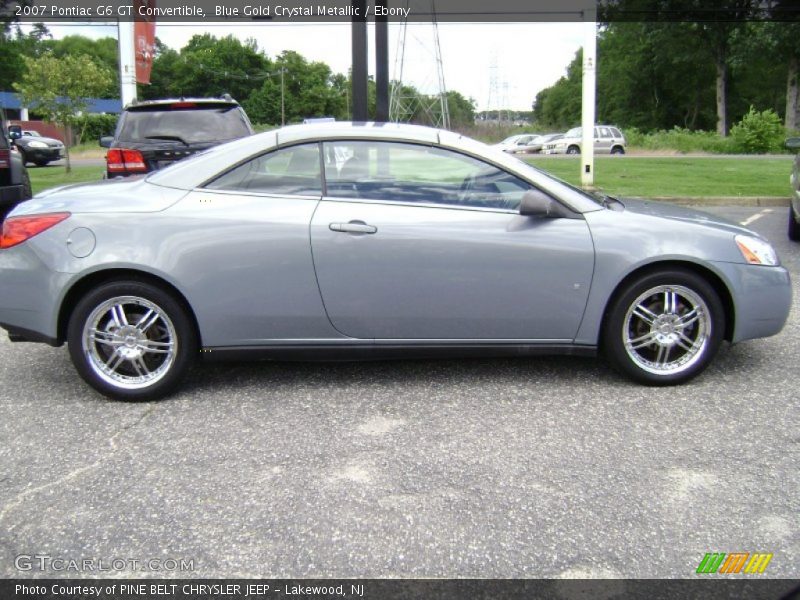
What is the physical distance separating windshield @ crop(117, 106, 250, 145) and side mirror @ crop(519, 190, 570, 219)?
16.4 ft

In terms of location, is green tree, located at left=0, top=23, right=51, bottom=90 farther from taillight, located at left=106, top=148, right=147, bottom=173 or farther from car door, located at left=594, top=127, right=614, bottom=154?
taillight, located at left=106, top=148, right=147, bottom=173

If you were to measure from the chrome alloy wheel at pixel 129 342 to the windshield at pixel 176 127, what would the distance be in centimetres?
465

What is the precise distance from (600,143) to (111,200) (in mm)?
35536

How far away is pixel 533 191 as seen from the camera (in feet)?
13.7

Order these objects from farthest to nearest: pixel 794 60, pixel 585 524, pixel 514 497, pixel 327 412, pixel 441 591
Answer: pixel 794 60, pixel 327 412, pixel 514 497, pixel 585 524, pixel 441 591

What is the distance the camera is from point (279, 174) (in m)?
4.21

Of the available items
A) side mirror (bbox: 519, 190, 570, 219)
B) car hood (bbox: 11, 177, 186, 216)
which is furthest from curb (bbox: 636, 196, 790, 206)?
car hood (bbox: 11, 177, 186, 216)

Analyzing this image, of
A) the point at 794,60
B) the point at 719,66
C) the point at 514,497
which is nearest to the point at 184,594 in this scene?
the point at 514,497

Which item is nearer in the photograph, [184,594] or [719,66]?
[184,594]

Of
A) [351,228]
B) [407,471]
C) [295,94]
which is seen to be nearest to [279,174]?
[351,228]

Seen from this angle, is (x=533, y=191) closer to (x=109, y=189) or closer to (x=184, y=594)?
(x=109, y=189)

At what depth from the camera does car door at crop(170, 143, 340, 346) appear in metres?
4.04

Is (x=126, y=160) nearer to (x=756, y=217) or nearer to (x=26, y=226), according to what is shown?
(x=26, y=226)

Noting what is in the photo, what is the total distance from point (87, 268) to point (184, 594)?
213 centimetres
